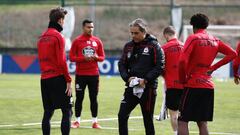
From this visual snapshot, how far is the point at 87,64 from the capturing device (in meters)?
15.0

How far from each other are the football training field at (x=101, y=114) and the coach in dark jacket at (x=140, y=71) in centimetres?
247

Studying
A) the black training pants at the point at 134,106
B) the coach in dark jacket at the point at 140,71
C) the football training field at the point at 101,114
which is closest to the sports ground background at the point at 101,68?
the football training field at the point at 101,114

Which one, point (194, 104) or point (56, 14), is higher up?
point (56, 14)

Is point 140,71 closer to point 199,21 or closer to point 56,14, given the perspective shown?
point 199,21

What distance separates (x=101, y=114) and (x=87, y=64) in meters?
2.34

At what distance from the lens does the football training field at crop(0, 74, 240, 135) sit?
1406cm

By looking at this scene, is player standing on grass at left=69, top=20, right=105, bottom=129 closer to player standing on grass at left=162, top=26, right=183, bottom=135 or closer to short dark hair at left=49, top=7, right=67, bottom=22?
player standing on grass at left=162, top=26, right=183, bottom=135

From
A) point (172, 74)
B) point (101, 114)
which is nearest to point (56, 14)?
point (172, 74)

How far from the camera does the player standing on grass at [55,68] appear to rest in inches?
444

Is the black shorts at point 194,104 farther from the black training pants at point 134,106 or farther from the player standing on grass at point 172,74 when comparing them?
the player standing on grass at point 172,74

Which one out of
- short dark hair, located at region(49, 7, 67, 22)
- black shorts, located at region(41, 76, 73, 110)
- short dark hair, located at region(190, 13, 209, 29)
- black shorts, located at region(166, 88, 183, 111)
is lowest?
black shorts, located at region(166, 88, 183, 111)

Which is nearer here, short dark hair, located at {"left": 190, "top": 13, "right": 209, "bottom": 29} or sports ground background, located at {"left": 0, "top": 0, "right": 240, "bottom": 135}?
short dark hair, located at {"left": 190, "top": 13, "right": 209, "bottom": 29}

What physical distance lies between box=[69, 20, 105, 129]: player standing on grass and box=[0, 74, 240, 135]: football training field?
20.1 inches

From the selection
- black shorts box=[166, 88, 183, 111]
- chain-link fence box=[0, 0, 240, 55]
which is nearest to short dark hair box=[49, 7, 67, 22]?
black shorts box=[166, 88, 183, 111]
